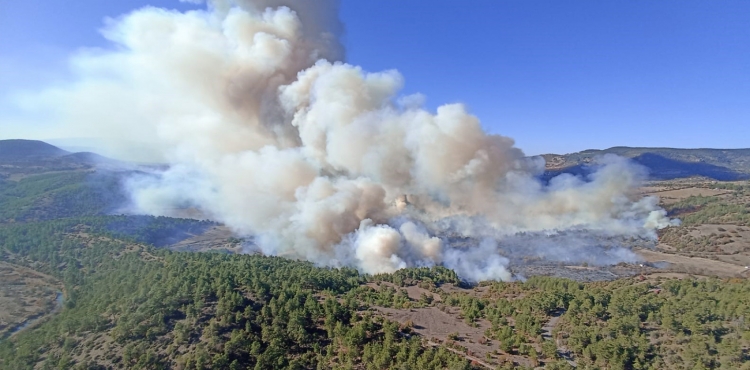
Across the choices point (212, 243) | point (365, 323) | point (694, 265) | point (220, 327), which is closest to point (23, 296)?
point (212, 243)

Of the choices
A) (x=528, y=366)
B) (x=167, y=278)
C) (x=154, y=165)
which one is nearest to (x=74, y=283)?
(x=167, y=278)

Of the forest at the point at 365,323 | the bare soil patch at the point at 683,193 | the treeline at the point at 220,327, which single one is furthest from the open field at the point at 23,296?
the bare soil patch at the point at 683,193

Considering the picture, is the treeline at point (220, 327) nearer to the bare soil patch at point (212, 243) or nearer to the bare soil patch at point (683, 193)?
the bare soil patch at point (212, 243)

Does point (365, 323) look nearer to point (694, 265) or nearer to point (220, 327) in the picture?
point (220, 327)

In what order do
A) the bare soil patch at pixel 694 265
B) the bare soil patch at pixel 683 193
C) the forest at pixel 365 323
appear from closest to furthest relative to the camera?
Result: 1. the forest at pixel 365 323
2. the bare soil patch at pixel 694 265
3. the bare soil patch at pixel 683 193

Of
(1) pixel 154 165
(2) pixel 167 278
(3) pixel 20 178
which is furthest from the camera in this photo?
(1) pixel 154 165

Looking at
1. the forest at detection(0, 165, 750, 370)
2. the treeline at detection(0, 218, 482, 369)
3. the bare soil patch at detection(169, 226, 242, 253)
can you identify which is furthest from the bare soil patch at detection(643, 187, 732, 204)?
the bare soil patch at detection(169, 226, 242, 253)

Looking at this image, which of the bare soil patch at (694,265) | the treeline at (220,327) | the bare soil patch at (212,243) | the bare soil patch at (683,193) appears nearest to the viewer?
the treeline at (220,327)

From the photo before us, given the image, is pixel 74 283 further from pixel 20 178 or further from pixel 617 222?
pixel 20 178

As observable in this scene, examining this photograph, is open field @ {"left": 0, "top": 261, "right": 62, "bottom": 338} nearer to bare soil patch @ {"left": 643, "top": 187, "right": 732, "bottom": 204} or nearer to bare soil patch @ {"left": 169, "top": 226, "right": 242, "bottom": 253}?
bare soil patch @ {"left": 169, "top": 226, "right": 242, "bottom": 253}

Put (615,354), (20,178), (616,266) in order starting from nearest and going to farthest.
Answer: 1. (615,354)
2. (616,266)
3. (20,178)

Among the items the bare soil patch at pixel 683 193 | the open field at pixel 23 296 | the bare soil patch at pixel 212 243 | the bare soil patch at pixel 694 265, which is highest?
the bare soil patch at pixel 683 193
